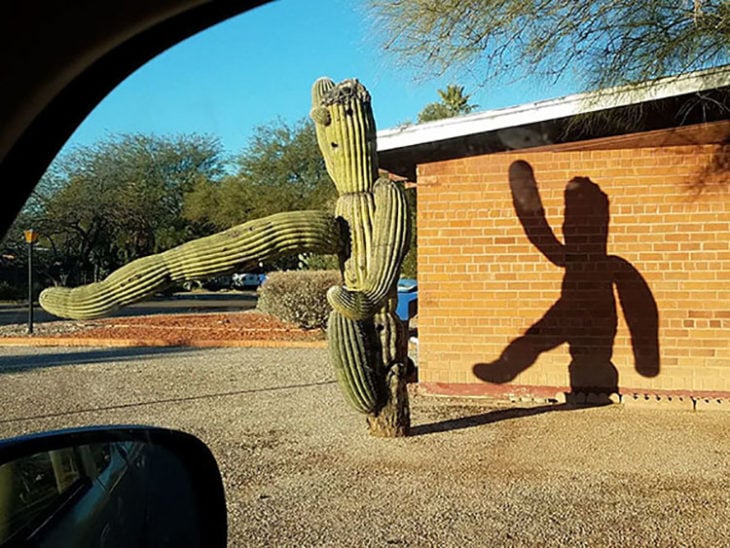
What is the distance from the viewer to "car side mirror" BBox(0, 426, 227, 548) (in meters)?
2.02

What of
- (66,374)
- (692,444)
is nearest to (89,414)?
(66,374)

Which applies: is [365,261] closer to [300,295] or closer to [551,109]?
[551,109]

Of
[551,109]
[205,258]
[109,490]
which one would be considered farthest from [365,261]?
[109,490]

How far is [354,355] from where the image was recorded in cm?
669

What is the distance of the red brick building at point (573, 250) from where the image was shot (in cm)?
855

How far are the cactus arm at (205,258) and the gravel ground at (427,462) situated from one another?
154 cm

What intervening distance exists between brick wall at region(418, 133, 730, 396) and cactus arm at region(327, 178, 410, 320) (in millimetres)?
2588

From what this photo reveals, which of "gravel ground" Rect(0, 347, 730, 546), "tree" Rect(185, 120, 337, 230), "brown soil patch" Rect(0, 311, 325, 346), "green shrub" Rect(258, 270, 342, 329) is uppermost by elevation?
"tree" Rect(185, 120, 337, 230)

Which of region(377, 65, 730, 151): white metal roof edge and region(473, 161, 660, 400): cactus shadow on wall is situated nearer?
region(377, 65, 730, 151): white metal roof edge

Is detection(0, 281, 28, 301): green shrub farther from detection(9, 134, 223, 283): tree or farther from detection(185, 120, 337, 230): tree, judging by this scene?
detection(185, 120, 337, 230): tree

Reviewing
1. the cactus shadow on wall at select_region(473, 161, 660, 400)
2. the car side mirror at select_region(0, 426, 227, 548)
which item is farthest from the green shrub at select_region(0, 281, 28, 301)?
the cactus shadow on wall at select_region(473, 161, 660, 400)

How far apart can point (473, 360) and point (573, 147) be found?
2.58m

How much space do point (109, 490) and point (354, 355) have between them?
14.6 feet

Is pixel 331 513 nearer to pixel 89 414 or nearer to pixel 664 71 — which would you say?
pixel 89 414
